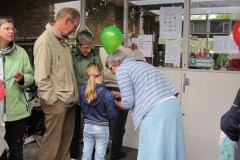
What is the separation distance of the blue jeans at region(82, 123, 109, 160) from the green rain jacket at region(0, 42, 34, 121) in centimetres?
71

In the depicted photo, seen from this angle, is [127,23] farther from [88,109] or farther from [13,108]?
[13,108]

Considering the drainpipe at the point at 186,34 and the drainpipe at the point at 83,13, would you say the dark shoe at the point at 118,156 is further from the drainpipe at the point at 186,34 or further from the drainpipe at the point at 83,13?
the drainpipe at the point at 83,13

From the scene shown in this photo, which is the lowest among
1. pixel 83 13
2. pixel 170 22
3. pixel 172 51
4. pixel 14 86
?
pixel 14 86

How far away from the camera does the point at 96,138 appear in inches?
134

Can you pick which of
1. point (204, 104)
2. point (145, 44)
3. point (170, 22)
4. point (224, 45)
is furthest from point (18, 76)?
point (224, 45)

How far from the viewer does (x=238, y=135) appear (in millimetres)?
1829

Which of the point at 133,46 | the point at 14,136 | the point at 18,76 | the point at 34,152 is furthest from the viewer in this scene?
the point at 34,152

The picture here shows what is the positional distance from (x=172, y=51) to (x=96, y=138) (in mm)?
1720

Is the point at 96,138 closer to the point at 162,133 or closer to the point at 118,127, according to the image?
the point at 118,127

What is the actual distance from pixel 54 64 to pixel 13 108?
2.06 feet

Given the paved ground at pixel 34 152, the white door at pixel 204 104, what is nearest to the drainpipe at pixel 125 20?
the white door at pixel 204 104

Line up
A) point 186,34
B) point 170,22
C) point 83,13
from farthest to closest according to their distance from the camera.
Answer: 1. point 83,13
2. point 170,22
3. point 186,34

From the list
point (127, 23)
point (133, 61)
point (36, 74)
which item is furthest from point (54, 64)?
point (127, 23)

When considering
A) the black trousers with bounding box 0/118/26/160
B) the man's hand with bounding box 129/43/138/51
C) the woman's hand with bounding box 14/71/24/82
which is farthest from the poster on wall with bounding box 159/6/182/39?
the black trousers with bounding box 0/118/26/160
